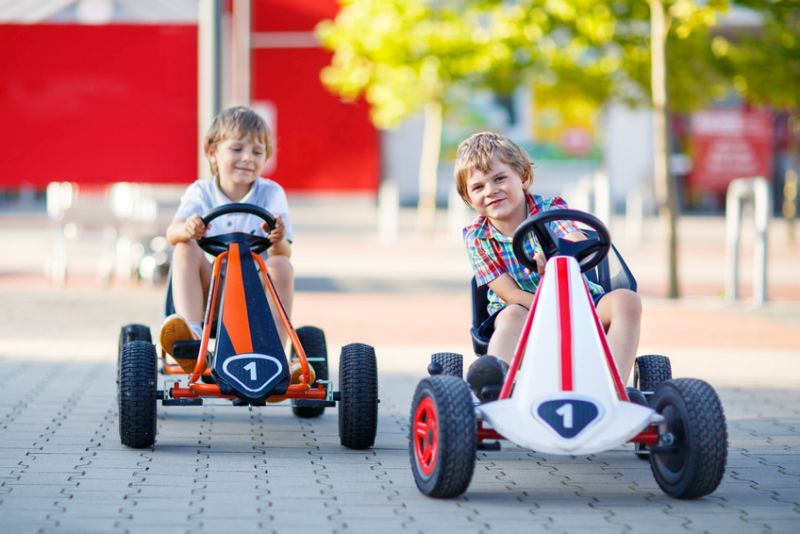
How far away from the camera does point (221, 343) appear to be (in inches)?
225

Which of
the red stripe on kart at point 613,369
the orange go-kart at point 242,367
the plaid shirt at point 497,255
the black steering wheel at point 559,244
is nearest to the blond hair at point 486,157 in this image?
the plaid shirt at point 497,255

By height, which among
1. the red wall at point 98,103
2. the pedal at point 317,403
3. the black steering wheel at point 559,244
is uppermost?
the red wall at point 98,103

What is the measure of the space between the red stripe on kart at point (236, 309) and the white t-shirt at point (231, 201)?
53 cm

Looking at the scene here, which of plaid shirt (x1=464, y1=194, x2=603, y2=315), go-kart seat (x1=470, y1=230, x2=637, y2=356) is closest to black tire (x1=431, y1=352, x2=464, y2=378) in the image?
go-kart seat (x1=470, y1=230, x2=637, y2=356)

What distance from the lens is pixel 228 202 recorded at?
6.63 meters

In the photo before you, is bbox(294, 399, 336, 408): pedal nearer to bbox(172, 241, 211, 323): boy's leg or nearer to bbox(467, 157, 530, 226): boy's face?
bbox(172, 241, 211, 323): boy's leg

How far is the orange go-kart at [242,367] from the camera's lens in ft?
18.5

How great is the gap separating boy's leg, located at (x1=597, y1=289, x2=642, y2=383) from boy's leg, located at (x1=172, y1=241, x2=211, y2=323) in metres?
1.96

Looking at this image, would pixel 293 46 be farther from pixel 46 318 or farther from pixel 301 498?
pixel 301 498

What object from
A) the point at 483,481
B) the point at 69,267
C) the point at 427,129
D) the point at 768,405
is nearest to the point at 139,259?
the point at 69,267

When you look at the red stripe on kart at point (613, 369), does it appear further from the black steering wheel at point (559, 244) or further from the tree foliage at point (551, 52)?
the tree foliage at point (551, 52)

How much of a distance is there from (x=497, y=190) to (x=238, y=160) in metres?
1.58

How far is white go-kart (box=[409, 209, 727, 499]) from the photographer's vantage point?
464 cm

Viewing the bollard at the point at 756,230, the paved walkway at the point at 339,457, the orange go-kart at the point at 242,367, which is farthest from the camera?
the bollard at the point at 756,230
